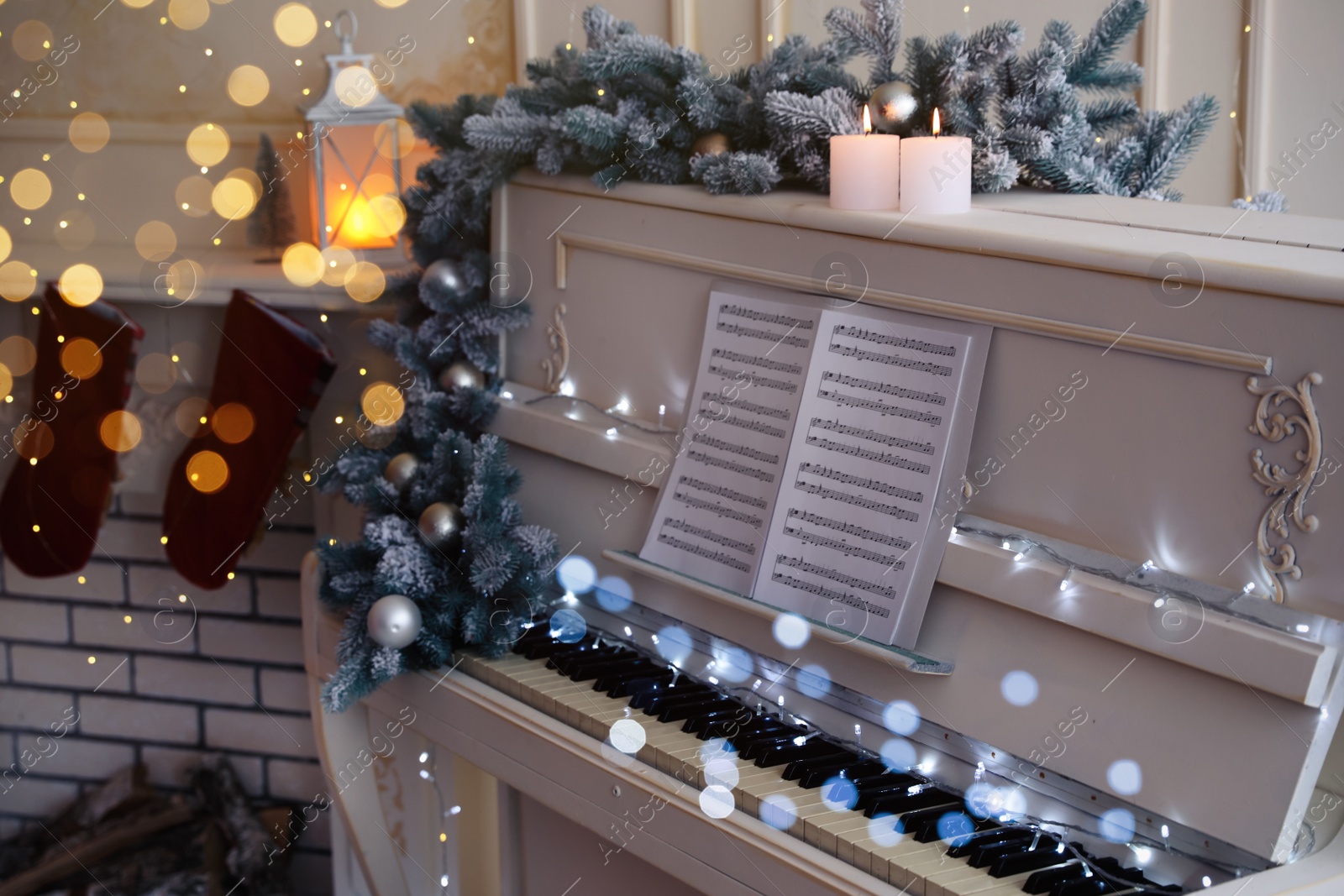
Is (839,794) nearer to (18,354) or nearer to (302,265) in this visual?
(302,265)

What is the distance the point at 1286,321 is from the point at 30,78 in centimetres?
262

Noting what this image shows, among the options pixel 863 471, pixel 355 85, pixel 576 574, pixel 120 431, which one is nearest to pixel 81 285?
pixel 120 431

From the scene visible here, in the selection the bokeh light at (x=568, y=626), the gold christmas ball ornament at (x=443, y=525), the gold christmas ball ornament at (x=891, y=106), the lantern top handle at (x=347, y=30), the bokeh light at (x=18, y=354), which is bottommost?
the bokeh light at (x=568, y=626)

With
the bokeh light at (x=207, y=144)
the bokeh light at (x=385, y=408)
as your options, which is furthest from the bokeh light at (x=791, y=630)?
the bokeh light at (x=207, y=144)

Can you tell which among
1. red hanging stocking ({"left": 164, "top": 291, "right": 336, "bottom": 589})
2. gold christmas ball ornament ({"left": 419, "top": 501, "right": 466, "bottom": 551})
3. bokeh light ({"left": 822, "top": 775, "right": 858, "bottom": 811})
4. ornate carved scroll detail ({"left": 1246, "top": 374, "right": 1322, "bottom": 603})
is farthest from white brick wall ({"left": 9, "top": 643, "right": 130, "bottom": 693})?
ornate carved scroll detail ({"left": 1246, "top": 374, "right": 1322, "bottom": 603})

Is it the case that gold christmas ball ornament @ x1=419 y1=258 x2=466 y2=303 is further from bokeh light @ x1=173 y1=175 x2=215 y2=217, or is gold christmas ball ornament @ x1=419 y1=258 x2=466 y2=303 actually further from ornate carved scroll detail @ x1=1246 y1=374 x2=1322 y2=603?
ornate carved scroll detail @ x1=1246 y1=374 x2=1322 y2=603

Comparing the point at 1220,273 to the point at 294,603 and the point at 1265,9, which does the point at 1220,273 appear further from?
the point at 294,603

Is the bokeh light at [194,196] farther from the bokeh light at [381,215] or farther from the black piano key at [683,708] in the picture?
the black piano key at [683,708]

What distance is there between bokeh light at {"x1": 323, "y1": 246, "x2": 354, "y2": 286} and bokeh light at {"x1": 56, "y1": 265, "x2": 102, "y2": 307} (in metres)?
0.46

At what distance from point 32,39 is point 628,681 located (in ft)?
6.93

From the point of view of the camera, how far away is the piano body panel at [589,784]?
1220mm

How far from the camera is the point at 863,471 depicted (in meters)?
1.38

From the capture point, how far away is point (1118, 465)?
1183mm

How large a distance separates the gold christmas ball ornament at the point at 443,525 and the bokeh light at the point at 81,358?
3.64 ft
